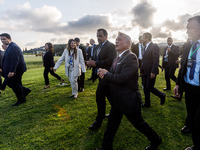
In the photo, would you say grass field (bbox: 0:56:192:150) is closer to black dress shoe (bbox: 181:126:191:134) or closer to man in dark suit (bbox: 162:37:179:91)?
black dress shoe (bbox: 181:126:191:134)

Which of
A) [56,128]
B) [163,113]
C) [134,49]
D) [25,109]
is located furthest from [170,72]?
[25,109]

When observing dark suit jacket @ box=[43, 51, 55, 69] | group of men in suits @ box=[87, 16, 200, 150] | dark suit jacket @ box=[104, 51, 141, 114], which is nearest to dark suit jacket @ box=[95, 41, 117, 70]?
group of men in suits @ box=[87, 16, 200, 150]

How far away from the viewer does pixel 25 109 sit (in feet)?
14.9

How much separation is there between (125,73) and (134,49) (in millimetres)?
7869

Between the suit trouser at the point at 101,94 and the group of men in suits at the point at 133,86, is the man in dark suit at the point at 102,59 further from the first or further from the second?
the group of men in suits at the point at 133,86

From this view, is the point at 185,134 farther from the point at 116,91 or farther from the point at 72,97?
the point at 72,97

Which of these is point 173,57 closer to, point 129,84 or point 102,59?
point 102,59

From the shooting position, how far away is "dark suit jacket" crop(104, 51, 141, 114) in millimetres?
1994

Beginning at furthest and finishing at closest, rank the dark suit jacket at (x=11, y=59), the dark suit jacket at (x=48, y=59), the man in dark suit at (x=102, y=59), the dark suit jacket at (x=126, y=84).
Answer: the dark suit jacket at (x=48, y=59) < the dark suit jacket at (x=11, y=59) < the man in dark suit at (x=102, y=59) < the dark suit jacket at (x=126, y=84)

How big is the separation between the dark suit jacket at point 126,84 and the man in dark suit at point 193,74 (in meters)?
1.11

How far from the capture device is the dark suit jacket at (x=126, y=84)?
1.99 metres

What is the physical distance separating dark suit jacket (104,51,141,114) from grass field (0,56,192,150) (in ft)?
3.73

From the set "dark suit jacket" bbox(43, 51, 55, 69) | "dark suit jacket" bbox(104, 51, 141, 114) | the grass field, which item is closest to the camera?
"dark suit jacket" bbox(104, 51, 141, 114)

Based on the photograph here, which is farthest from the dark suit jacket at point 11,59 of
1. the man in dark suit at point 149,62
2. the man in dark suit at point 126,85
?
the man in dark suit at point 149,62
